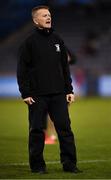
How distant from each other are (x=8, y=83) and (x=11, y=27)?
6.03m

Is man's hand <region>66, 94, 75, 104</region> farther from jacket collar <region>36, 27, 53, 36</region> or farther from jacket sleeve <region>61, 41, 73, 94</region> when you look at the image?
jacket collar <region>36, 27, 53, 36</region>

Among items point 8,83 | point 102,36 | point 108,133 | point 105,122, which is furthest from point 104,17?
point 108,133

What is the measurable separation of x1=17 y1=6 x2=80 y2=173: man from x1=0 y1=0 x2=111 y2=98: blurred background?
2790cm

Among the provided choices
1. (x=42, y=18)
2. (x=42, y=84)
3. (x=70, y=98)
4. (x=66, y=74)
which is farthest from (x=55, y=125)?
(x=42, y=18)

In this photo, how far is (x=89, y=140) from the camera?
1434 cm

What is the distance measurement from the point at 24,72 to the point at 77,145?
172 inches

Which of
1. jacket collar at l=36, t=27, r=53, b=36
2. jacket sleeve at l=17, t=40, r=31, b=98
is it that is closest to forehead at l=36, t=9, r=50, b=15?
jacket collar at l=36, t=27, r=53, b=36

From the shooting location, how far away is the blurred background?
39031mm

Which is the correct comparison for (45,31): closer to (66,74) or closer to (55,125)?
(66,74)

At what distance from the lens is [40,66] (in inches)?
360

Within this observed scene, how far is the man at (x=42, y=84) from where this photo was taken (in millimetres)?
9133

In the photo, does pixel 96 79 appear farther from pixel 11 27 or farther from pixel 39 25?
pixel 39 25

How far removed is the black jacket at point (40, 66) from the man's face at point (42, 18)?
0.26 feet

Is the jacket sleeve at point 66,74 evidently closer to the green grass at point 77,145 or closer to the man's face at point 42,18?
the man's face at point 42,18
